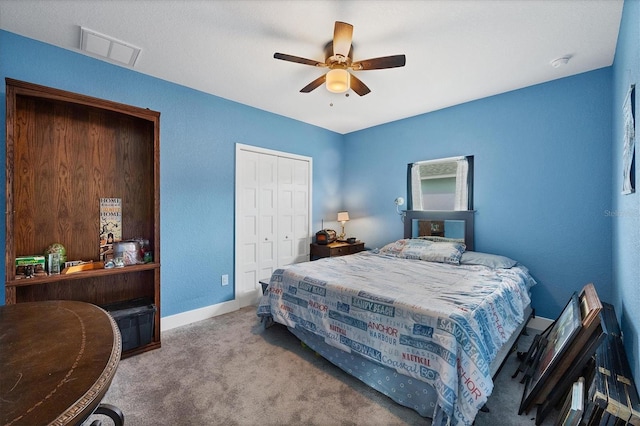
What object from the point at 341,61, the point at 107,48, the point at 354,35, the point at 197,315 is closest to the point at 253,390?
the point at 197,315

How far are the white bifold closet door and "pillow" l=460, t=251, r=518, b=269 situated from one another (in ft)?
7.66

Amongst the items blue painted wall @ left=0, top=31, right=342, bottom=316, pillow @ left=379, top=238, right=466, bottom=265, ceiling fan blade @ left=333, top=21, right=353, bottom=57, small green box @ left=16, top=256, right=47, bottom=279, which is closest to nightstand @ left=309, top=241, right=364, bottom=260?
→ pillow @ left=379, top=238, right=466, bottom=265

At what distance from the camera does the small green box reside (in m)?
2.06

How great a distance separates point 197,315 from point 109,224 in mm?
1365

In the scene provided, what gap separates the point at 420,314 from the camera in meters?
1.71

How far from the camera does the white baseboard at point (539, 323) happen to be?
2928 millimetres

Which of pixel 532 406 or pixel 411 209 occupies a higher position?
pixel 411 209

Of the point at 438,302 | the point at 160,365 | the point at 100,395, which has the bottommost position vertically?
the point at 160,365

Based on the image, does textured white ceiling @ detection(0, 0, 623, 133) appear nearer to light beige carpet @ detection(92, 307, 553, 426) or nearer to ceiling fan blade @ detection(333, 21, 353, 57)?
ceiling fan blade @ detection(333, 21, 353, 57)

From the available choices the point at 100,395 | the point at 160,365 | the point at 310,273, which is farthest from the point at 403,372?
the point at 160,365

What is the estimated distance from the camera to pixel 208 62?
2.59 meters

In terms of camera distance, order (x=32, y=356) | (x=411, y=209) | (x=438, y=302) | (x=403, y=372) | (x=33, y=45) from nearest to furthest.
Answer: (x=32, y=356), (x=403, y=372), (x=438, y=302), (x=33, y=45), (x=411, y=209)

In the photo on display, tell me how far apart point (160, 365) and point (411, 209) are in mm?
3550

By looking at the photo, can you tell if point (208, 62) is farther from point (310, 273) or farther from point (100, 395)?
point (100, 395)
